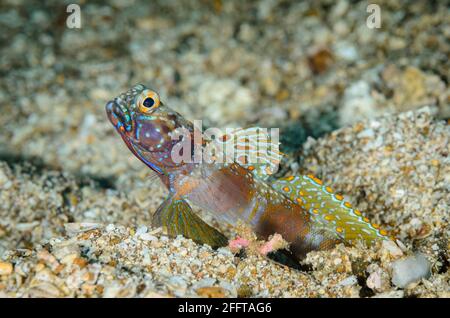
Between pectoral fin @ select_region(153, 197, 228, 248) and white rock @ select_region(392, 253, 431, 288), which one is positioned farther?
pectoral fin @ select_region(153, 197, 228, 248)

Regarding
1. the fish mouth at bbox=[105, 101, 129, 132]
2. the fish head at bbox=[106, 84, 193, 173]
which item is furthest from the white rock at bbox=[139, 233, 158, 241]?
the fish mouth at bbox=[105, 101, 129, 132]

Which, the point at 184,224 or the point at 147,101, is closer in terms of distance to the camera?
the point at 184,224

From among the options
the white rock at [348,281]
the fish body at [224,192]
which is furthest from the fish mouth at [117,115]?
the white rock at [348,281]

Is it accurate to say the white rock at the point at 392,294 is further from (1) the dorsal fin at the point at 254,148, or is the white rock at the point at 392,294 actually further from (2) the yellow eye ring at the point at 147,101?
(2) the yellow eye ring at the point at 147,101

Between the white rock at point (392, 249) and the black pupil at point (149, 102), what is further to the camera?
the black pupil at point (149, 102)

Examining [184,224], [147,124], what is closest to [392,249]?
[184,224]

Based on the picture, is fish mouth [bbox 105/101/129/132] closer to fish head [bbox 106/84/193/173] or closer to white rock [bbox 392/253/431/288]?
fish head [bbox 106/84/193/173]

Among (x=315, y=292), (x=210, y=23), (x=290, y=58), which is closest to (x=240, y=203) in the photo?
(x=315, y=292)

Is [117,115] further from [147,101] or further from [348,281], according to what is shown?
[348,281]
